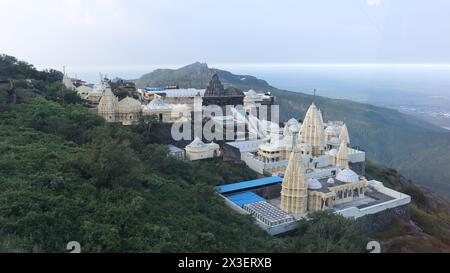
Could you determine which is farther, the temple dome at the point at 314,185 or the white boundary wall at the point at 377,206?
the temple dome at the point at 314,185

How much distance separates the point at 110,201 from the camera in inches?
496

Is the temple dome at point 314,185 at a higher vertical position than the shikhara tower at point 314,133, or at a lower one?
lower

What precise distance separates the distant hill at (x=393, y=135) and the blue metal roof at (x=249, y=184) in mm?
29737

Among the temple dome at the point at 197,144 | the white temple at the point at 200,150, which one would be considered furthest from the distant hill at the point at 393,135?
the temple dome at the point at 197,144

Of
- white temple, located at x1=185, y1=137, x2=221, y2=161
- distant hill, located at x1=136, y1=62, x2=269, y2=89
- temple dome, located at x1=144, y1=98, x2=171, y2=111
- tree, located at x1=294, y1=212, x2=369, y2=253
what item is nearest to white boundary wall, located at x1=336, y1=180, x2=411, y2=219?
tree, located at x1=294, y1=212, x2=369, y2=253

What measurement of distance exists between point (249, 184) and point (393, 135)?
150ft

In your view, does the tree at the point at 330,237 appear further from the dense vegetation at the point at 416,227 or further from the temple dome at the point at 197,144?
the temple dome at the point at 197,144

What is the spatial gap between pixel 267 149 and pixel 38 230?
14832 millimetres

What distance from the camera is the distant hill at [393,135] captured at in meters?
48.0

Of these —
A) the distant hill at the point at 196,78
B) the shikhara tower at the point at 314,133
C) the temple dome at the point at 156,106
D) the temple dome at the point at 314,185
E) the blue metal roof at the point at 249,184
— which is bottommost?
the blue metal roof at the point at 249,184

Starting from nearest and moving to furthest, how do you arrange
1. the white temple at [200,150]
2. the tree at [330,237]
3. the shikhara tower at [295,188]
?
the tree at [330,237] < the shikhara tower at [295,188] < the white temple at [200,150]
